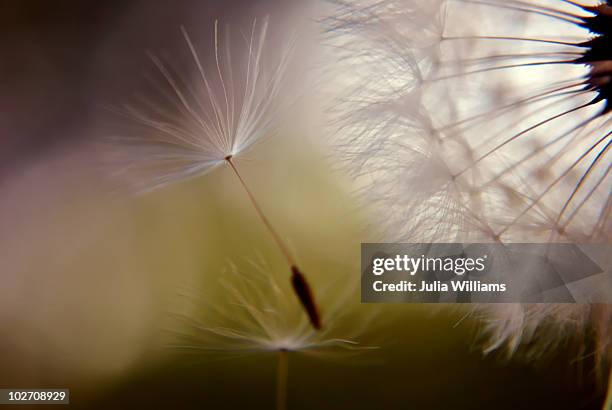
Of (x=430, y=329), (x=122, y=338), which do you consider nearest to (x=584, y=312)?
(x=430, y=329)

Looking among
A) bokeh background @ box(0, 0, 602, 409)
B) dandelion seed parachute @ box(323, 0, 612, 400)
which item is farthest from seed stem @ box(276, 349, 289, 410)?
dandelion seed parachute @ box(323, 0, 612, 400)

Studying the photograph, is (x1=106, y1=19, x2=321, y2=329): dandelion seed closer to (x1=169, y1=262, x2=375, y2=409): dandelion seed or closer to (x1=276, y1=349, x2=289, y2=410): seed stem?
(x1=169, y1=262, x2=375, y2=409): dandelion seed

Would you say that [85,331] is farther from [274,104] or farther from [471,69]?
[471,69]

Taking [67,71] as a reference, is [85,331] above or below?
below

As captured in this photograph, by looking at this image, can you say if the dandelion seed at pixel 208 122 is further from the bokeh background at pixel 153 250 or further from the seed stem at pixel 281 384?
the seed stem at pixel 281 384

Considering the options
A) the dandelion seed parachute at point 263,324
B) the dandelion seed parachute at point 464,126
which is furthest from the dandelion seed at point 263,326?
the dandelion seed parachute at point 464,126

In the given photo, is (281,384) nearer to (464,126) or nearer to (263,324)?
(263,324)
